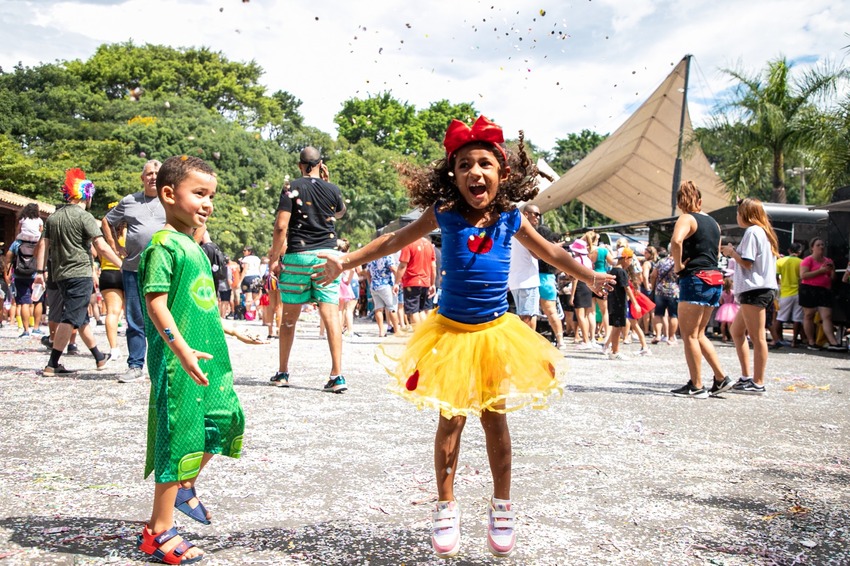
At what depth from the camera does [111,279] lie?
771 cm

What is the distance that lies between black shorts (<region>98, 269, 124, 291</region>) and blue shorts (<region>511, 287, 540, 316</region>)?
4.90 m

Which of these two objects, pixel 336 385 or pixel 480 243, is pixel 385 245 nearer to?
pixel 480 243

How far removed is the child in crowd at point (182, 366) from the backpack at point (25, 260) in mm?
10483

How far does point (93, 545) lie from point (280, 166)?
4757cm

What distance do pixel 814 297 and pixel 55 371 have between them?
41.1 ft

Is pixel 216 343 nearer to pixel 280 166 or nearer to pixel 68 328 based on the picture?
pixel 68 328

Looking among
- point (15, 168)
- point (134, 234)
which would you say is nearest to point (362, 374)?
point (134, 234)

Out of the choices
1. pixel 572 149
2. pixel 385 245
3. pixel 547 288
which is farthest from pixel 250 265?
pixel 572 149

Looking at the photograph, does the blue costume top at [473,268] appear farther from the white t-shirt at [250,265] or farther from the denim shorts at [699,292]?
the white t-shirt at [250,265]

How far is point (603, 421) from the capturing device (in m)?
5.78

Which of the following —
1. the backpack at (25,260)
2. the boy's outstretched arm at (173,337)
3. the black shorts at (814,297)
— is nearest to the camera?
the boy's outstretched arm at (173,337)

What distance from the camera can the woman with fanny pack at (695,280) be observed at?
275 inches

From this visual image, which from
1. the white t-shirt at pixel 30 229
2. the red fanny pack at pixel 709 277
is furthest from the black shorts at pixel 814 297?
the white t-shirt at pixel 30 229

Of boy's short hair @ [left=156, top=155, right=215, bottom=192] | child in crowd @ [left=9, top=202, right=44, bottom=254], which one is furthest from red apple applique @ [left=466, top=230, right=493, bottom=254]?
child in crowd @ [left=9, top=202, right=44, bottom=254]
